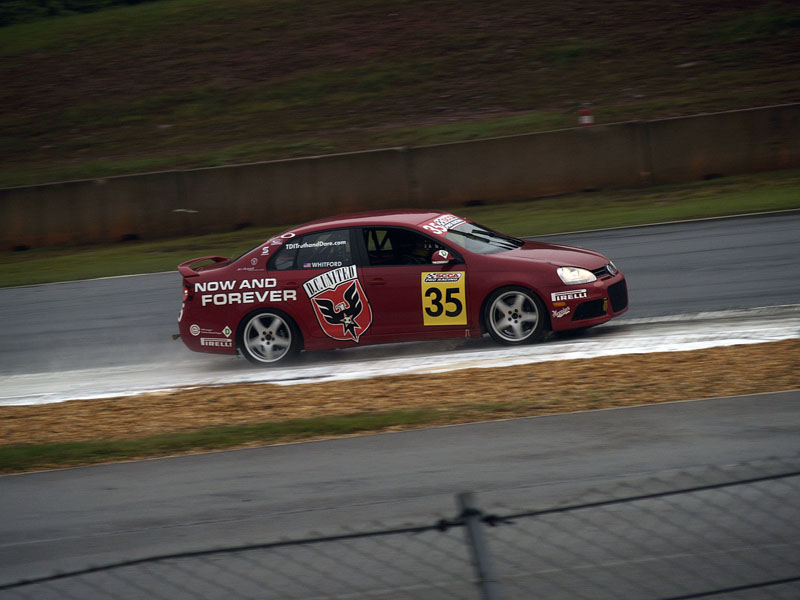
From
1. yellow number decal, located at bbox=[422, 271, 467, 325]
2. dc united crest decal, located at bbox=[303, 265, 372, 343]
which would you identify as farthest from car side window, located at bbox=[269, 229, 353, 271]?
yellow number decal, located at bbox=[422, 271, 467, 325]

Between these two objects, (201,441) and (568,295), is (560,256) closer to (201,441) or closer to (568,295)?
(568,295)

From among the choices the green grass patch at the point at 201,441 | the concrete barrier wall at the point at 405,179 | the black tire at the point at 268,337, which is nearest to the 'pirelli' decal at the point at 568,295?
the green grass patch at the point at 201,441

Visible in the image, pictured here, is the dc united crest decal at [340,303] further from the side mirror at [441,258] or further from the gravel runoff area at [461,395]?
the gravel runoff area at [461,395]

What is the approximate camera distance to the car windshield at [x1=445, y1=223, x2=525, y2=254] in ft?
33.3

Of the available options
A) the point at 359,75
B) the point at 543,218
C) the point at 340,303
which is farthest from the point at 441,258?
the point at 359,75

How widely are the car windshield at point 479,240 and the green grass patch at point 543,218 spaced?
5968 millimetres

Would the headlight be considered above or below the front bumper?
above

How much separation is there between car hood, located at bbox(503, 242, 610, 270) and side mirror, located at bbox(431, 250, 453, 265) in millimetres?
592

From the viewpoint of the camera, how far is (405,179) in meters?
19.7

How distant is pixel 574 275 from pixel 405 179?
1032 centimetres

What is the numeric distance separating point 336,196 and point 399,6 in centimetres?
1574

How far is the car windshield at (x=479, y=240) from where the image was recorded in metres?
10.1

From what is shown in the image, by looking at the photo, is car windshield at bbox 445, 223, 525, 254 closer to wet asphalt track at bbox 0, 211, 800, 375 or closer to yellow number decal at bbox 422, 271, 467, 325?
yellow number decal at bbox 422, 271, 467, 325

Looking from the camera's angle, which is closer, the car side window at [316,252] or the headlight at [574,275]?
the headlight at [574,275]
